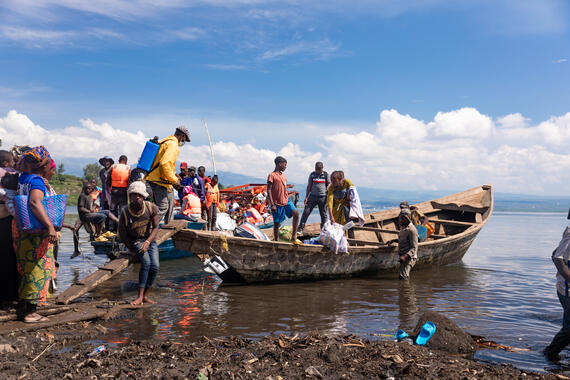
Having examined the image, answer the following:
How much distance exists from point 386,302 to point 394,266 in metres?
2.59

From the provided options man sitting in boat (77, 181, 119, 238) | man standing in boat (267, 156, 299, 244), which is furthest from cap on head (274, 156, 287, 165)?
man sitting in boat (77, 181, 119, 238)

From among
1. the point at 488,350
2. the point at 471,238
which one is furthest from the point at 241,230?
the point at 471,238

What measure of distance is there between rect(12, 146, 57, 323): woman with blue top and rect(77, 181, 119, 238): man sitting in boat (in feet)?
14.1

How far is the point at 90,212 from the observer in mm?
9266

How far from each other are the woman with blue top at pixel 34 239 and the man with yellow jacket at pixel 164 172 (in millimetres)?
2002

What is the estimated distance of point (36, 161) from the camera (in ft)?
14.5

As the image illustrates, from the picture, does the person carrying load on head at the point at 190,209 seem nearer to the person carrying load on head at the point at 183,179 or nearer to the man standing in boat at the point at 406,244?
the person carrying load on head at the point at 183,179

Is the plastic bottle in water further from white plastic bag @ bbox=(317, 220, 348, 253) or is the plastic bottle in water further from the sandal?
white plastic bag @ bbox=(317, 220, 348, 253)

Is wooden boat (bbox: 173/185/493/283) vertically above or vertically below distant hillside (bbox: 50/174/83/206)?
below

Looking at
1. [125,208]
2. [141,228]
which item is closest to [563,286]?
[141,228]

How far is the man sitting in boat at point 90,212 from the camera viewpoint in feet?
29.6

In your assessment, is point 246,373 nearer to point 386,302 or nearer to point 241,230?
point 386,302

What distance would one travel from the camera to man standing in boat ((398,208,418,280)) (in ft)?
27.8

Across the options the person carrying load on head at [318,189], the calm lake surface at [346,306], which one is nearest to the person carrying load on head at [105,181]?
the calm lake surface at [346,306]
